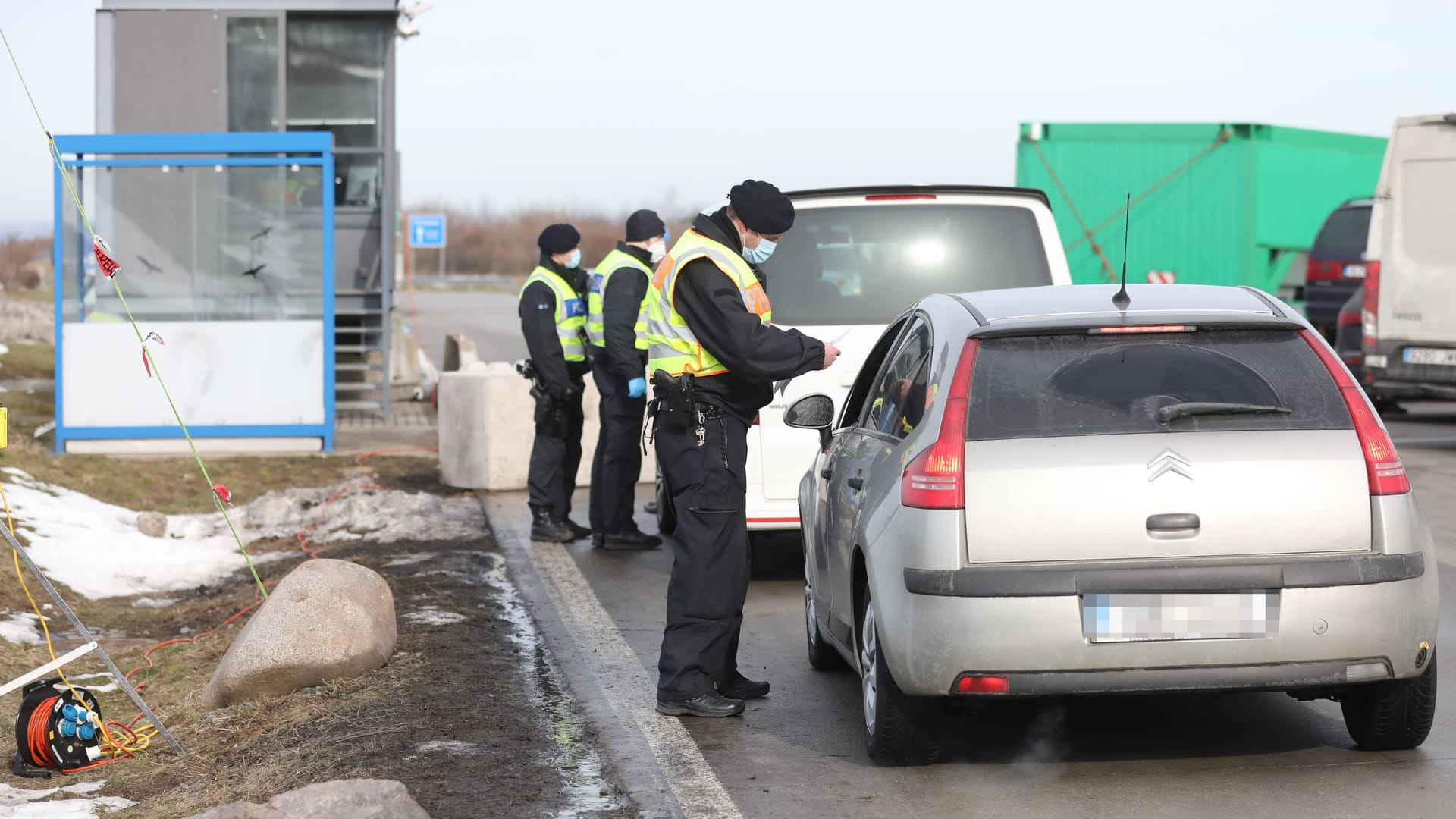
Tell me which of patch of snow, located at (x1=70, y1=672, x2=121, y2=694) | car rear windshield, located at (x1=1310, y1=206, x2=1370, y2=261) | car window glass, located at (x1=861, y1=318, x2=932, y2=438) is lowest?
patch of snow, located at (x1=70, y1=672, x2=121, y2=694)

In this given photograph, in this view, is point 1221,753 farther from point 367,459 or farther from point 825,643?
point 367,459

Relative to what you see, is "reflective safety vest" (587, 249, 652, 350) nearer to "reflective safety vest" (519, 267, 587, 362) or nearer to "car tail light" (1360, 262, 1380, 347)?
"reflective safety vest" (519, 267, 587, 362)

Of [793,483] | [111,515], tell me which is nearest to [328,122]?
[111,515]

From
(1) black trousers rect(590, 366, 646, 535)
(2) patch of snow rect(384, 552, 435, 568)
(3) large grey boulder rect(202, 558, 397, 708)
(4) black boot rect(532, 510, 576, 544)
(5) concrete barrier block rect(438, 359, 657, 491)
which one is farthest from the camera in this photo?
(5) concrete barrier block rect(438, 359, 657, 491)

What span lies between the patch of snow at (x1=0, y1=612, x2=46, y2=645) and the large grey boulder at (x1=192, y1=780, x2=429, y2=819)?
12.1ft

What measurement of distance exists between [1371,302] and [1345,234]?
4.31 meters

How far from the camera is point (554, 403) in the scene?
10.5 m

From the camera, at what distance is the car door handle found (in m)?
4.65

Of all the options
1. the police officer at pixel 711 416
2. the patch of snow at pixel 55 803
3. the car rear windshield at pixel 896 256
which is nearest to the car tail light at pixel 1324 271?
the car rear windshield at pixel 896 256

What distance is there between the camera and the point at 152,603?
29.9ft

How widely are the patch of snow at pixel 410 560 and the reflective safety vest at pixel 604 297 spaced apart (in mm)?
1622

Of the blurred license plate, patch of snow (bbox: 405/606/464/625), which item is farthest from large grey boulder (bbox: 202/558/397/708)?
the blurred license plate

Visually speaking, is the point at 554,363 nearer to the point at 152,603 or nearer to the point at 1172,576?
the point at 152,603

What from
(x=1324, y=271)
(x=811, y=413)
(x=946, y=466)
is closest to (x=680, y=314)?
(x=811, y=413)
